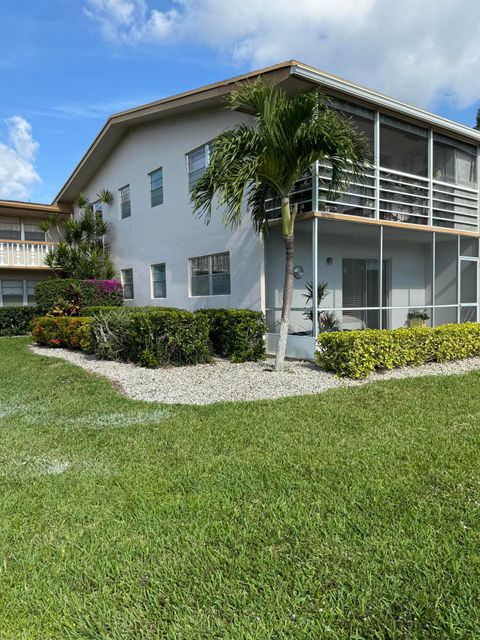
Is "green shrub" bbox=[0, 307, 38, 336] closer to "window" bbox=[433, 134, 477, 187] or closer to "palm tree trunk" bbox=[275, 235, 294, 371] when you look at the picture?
"palm tree trunk" bbox=[275, 235, 294, 371]

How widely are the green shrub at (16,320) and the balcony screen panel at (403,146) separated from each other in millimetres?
14059

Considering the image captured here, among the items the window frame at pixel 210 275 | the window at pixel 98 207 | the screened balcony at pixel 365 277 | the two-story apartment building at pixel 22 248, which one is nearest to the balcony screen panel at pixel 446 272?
the screened balcony at pixel 365 277

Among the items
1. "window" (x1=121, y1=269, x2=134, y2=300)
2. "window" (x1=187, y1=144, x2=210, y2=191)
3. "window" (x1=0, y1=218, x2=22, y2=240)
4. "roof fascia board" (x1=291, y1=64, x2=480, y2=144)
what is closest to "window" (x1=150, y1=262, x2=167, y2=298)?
"window" (x1=121, y1=269, x2=134, y2=300)

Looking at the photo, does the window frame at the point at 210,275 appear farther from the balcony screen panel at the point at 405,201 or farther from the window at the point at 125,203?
the window at the point at 125,203

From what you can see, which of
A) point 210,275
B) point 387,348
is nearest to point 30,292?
point 210,275

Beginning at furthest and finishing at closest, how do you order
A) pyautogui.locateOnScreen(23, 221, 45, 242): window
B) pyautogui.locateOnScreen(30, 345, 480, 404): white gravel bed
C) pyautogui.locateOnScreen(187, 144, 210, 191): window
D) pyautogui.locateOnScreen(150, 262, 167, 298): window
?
pyautogui.locateOnScreen(23, 221, 45, 242): window < pyautogui.locateOnScreen(150, 262, 167, 298): window < pyautogui.locateOnScreen(187, 144, 210, 191): window < pyautogui.locateOnScreen(30, 345, 480, 404): white gravel bed

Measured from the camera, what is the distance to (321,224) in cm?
1029

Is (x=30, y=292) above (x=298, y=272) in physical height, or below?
below

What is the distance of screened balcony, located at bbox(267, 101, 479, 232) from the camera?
→ 33.0 ft

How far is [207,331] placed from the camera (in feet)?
31.6

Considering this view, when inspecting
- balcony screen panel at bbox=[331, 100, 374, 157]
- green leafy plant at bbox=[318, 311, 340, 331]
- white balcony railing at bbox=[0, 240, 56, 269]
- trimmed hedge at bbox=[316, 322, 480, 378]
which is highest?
balcony screen panel at bbox=[331, 100, 374, 157]

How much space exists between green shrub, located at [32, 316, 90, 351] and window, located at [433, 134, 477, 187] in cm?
1135

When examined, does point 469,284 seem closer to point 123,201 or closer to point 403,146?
point 403,146

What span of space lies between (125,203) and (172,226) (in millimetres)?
4076
